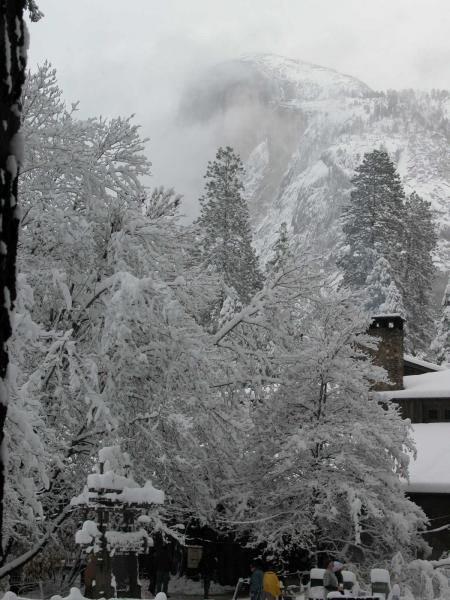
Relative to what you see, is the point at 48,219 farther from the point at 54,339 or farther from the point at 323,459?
the point at 323,459

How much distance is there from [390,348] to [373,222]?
30.1 m

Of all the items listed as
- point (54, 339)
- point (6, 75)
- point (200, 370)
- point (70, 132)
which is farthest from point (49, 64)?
point (6, 75)

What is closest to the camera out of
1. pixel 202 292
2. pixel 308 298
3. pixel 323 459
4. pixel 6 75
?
pixel 6 75

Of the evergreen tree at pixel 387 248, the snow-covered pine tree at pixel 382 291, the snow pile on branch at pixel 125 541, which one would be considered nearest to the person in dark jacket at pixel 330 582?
the snow pile on branch at pixel 125 541

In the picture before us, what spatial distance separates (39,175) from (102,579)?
270 inches

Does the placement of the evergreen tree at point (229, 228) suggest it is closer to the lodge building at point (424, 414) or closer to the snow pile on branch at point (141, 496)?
the lodge building at point (424, 414)

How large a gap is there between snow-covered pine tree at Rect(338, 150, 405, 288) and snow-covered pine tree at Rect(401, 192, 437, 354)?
1268 millimetres

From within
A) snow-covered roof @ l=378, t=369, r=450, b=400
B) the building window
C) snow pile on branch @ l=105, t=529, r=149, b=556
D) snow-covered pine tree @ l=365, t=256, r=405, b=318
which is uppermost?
snow-covered pine tree @ l=365, t=256, r=405, b=318

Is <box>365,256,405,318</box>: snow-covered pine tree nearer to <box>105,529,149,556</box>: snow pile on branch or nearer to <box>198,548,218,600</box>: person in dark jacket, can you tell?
<box>198,548,218,600</box>: person in dark jacket

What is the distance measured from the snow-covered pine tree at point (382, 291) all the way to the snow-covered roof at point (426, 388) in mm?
20512

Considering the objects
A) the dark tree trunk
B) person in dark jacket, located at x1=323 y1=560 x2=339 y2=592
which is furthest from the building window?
the dark tree trunk

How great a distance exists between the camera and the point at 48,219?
13766 millimetres

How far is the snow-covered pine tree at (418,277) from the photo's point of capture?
55.0m

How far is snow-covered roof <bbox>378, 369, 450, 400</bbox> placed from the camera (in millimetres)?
28188
